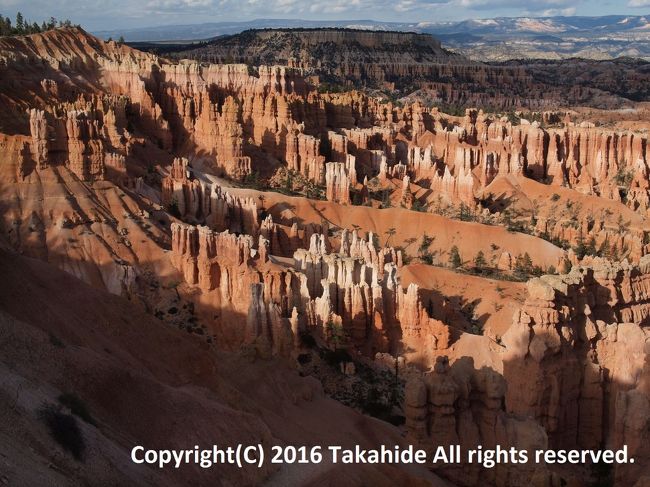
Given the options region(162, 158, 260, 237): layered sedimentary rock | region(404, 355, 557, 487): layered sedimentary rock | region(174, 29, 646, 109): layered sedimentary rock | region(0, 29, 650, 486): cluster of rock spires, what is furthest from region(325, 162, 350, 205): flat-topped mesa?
region(174, 29, 646, 109): layered sedimentary rock

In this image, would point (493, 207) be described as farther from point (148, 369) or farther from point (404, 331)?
point (148, 369)

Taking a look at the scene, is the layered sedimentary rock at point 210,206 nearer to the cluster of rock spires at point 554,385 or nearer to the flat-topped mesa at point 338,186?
the flat-topped mesa at point 338,186

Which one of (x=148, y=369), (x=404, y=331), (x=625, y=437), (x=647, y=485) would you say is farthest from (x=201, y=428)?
(x=404, y=331)

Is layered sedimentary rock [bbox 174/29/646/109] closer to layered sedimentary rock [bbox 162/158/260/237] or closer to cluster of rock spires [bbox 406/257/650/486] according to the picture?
layered sedimentary rock [bbox 162/158/260/237]

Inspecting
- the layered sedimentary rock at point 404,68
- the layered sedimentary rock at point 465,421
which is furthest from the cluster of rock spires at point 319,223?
the layered sedimentary rock at point 404,68

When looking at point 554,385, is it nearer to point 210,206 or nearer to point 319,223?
point 210,206
